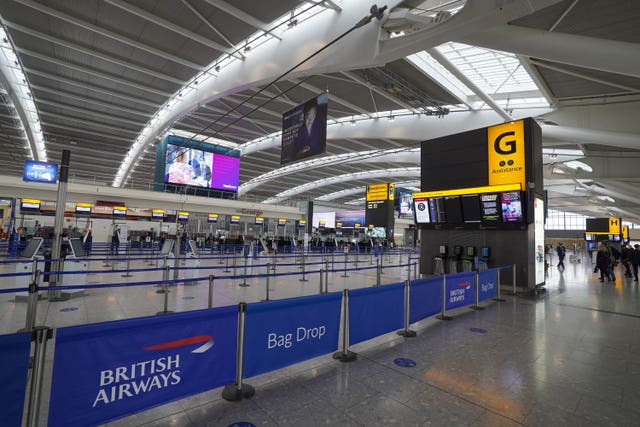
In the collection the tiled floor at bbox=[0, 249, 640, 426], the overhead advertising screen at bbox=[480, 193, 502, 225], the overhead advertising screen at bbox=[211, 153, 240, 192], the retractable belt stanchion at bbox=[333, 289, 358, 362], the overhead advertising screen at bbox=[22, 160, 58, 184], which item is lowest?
the tiled floor at bbox=[0, 249, 640, 426]

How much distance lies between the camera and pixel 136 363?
7.84 ft

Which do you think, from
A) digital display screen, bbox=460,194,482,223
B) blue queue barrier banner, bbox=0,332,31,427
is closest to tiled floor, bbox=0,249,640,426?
blue queue barrier banner, bbox=0,332,31,427

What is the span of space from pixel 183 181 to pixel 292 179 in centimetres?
2240

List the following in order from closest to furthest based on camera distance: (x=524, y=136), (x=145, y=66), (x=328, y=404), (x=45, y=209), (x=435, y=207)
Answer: (x=328, y=404) < (x=524, y=136) < (x=435, y=207) < (x=145, y=66) < (x=45, y=209)

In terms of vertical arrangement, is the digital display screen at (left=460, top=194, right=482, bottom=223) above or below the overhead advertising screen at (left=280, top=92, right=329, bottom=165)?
below

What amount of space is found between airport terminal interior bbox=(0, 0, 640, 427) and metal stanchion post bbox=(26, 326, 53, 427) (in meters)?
0.01

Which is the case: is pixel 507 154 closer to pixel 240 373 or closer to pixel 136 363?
pixel 240 373

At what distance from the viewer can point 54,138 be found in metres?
24.5

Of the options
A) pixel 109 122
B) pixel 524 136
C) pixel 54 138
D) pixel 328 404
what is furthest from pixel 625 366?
pixel 54 138

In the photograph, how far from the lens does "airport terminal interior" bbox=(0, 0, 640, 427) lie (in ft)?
9.07

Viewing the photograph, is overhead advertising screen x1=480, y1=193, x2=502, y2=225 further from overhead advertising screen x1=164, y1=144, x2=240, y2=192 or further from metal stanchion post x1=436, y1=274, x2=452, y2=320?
overhead advertising screen x1=164, y1=144, x2=240, y2=192

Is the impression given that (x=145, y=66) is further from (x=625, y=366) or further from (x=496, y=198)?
(x=625, y=366)

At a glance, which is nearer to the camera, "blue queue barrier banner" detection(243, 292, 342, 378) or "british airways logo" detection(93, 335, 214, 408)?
"british airways logo" detection(93, 335, 214, 408)

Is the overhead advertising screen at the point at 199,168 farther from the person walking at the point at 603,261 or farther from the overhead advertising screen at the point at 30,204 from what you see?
the person walking at the point at 603,261
